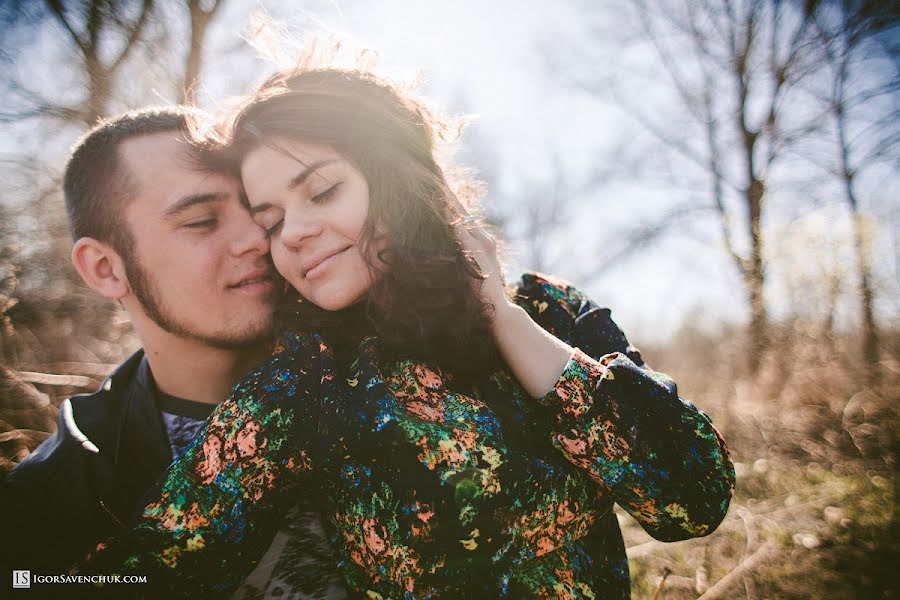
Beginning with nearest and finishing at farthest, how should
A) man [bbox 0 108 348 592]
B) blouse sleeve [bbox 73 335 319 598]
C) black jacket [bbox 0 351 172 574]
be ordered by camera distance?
blouse sleeve [bbox 73 335 319 598] < black jacket [bbox 0 351 172 574] < man [bbox 0 108 348 592]

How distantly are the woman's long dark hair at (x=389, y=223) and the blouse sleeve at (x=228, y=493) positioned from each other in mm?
266

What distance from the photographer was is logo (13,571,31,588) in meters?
1.17

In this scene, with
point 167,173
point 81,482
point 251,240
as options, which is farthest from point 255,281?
point 81,482

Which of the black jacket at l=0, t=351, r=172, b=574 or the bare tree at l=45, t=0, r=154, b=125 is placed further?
the bare tree at l=45, t=0, r=154, b=125

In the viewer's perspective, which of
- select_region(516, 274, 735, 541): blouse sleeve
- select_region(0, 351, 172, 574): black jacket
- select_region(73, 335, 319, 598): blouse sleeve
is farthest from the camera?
select_region(0, 351, 172, 574): black jacket

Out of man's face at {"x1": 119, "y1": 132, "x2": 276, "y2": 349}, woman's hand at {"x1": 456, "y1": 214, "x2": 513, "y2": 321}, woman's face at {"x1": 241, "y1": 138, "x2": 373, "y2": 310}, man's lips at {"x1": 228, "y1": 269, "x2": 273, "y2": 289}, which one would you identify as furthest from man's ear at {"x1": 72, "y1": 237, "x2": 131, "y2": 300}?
woman's hand at {"x1": 456, "y1": 214, "x2": 513, "y2": 321}

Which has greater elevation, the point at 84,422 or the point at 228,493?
the point at 228,493

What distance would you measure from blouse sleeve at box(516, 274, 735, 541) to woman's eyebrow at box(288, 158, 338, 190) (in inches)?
37.8

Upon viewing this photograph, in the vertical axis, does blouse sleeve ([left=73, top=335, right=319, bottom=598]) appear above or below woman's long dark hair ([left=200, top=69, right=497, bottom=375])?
below

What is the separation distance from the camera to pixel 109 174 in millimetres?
1857

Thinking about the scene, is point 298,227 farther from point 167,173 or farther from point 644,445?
point 644,445

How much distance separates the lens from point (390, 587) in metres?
1.17

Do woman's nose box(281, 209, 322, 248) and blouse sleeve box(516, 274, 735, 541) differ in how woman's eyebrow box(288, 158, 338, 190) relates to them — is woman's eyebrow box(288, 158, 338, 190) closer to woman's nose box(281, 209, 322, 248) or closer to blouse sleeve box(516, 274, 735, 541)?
woman's nose box(281, 209, 322, 248)

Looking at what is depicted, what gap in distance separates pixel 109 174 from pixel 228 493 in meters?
1.52
